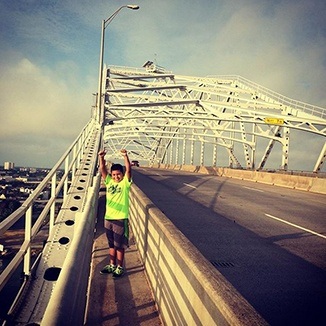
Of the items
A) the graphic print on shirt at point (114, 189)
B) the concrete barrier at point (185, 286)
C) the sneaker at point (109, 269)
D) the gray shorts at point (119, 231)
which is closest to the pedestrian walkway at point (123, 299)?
the sneaker at point (109, 269)

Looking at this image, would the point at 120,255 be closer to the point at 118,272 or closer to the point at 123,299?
the point at 118,272

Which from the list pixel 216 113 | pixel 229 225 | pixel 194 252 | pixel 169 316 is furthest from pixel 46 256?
pixel 216 113

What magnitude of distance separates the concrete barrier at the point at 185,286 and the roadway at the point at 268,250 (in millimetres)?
1194

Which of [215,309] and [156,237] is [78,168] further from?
[215,309]

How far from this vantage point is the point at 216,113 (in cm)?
3020

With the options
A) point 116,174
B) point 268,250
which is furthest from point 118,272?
point 268,250

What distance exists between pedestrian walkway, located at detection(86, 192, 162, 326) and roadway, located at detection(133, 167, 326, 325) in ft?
4.67

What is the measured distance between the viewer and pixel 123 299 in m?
4.95

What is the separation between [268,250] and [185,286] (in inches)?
152

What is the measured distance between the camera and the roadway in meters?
4.16

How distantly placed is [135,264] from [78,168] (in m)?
5.92

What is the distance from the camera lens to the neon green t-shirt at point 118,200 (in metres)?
5.82

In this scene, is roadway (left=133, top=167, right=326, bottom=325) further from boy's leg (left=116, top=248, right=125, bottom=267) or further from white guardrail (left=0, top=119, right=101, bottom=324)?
white guardrail (left=0, top=119, right=101, bottom=324)

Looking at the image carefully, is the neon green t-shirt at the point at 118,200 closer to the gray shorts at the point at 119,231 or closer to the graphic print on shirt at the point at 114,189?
the graphic print on shirt at the point at 114,189
